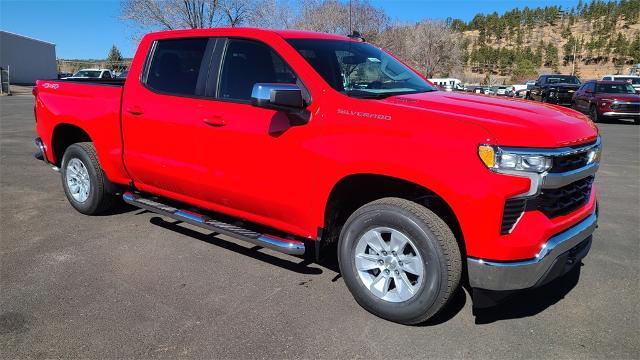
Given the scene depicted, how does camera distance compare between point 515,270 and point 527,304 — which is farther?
point 527,304

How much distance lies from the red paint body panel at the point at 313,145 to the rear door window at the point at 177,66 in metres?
0.11

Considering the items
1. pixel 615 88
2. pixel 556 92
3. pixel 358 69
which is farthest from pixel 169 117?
pixel 556 92

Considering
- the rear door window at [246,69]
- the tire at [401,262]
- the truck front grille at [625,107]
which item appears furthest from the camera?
the truck front grille at [625,107]

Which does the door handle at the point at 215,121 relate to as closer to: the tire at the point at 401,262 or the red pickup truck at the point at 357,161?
the red pickup truck at the point at 357,161

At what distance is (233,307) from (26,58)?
55638 millimetres

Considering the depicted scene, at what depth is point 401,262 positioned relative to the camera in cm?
320

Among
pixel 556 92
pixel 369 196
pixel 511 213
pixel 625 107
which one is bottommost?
pixel 369 196

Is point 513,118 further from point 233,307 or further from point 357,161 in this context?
point 233,307

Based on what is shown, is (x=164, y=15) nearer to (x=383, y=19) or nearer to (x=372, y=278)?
(x=383, y=19)

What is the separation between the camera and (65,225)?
5242 millimetres

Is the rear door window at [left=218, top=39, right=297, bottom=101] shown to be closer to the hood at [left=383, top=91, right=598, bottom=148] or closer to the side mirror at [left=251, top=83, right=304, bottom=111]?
the side mirror at [left=251, top=83, right=304, bottom=111]

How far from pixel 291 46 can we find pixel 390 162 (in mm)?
1342

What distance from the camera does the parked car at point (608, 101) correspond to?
17.9 meters

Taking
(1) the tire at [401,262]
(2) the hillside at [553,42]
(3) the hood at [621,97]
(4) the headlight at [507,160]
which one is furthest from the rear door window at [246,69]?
(2) the hillside at [553,42]
